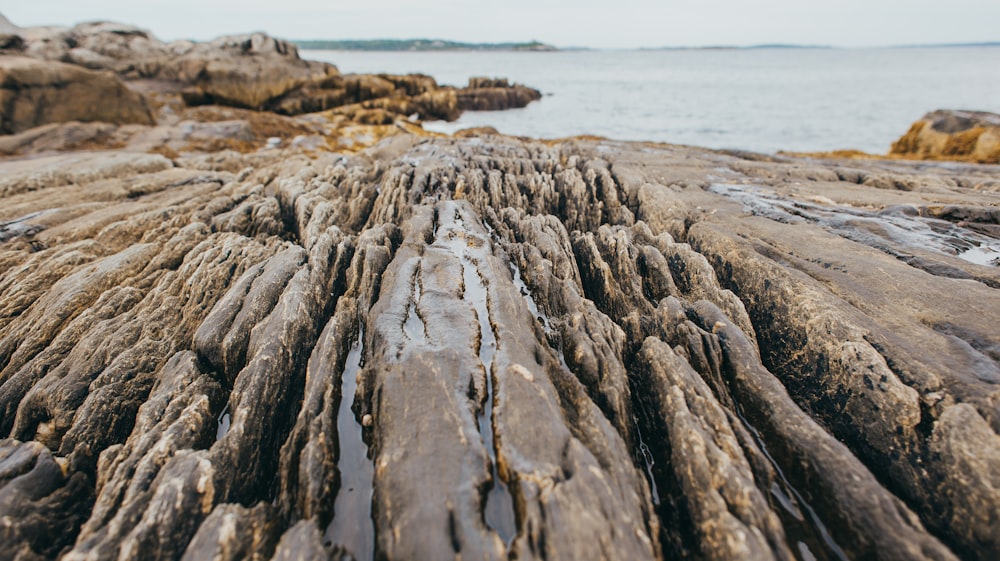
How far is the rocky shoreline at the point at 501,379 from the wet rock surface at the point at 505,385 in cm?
5

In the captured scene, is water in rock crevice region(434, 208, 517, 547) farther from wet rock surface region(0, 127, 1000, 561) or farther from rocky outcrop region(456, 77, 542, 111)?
rocky outcrop region(456, 77, 542, 111)

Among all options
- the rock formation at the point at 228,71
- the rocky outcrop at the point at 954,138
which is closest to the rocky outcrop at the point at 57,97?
the rock formation at the point at 228,71

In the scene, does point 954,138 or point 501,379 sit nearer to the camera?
point 501,379

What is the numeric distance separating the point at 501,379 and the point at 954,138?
144 ft

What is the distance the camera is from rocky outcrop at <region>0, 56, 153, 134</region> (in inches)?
1138

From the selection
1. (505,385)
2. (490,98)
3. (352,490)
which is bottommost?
(352,490)

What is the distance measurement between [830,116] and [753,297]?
6818cm

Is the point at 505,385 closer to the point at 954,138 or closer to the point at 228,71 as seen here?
the point at 954,138

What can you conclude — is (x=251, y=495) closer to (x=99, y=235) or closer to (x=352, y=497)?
(x=352, y=497)

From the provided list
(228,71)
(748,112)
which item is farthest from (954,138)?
(228,71)

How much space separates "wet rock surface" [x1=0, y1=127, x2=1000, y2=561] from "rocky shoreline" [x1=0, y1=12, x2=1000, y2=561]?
0.05 m

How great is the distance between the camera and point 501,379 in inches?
294

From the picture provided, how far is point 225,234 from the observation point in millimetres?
14328

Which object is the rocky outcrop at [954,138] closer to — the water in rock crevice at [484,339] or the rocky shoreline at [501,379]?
the rocky shoreline at [501,379]
